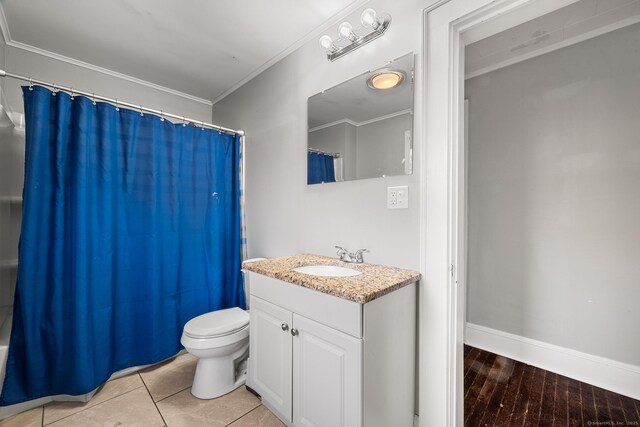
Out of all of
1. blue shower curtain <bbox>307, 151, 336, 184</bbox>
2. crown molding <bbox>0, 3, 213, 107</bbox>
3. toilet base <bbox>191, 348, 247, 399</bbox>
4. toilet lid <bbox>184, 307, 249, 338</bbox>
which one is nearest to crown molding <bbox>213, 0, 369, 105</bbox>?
crown molding <bbox>0, 3, 213, 107</bbox>

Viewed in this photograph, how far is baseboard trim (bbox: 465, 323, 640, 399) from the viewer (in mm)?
1641

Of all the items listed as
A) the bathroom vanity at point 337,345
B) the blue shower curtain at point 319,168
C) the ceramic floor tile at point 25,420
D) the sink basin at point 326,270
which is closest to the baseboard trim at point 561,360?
the bathroom vanity at point 337,345

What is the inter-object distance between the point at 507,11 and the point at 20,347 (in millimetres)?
2929

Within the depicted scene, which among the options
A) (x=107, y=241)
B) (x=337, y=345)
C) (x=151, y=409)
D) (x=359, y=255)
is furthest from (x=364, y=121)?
(x=151, y=409)

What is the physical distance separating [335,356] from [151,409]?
3.98 feet

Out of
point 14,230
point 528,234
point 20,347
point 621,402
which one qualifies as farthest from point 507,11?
point 14,230

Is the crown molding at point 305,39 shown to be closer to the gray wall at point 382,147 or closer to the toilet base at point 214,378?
the gray wall at point 382,147

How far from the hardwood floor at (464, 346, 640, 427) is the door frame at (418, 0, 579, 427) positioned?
1.29 ft

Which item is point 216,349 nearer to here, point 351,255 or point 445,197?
point 351,255

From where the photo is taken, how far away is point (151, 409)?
4.93ft

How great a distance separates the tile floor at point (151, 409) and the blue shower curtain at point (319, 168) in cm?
142

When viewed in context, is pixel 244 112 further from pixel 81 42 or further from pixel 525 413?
pixel 525 413

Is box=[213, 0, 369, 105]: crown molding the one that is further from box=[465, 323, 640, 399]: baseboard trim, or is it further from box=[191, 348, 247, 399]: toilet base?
box=[465, 323, 640, 399]: baseboard trim

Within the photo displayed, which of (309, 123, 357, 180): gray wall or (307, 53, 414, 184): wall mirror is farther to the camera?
(309, 123, 357, 180): gray wall
